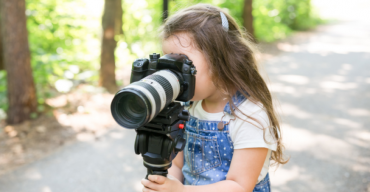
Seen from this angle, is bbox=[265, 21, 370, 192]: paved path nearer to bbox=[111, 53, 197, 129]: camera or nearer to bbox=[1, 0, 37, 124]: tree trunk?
bbox=[111, 53, 197, 129]: camera

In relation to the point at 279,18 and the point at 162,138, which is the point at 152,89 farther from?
the point at 279,18

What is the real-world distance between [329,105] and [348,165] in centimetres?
187

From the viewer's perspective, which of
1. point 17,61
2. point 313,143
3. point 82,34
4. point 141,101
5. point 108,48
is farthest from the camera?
point 82,34

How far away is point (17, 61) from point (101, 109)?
1335 millimetres

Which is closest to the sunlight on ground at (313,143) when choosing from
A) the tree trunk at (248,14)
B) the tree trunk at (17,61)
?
the tree trunk at (17,61)

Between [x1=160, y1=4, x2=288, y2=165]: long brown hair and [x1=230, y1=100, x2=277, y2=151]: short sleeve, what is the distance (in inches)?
1.1

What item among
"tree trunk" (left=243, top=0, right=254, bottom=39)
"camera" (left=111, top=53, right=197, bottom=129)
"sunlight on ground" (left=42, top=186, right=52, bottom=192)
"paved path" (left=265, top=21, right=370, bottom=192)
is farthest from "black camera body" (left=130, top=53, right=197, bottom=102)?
"tree trunk" (left=243, top=0, right=254, bottom=39)

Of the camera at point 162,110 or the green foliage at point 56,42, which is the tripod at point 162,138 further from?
the green foliage at point 56,42

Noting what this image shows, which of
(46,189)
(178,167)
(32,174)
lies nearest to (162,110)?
(178,167)

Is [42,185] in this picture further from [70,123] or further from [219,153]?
[219,153]

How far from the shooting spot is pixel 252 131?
1.25 metres

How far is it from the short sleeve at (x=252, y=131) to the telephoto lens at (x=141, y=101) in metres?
0.38

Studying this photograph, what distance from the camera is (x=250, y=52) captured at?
1422mm

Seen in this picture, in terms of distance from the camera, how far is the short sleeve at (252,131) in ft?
4.02
